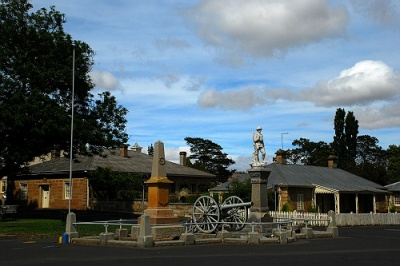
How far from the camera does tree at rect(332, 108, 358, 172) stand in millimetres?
67625

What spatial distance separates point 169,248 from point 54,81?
16.2 metres

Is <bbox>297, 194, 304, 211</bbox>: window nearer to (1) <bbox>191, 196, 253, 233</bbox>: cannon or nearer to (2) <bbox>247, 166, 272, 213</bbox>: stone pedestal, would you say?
(2) <bbox>247, 166, 272, 213</bbox>: stone pedestal

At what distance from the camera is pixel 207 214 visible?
20.3 m

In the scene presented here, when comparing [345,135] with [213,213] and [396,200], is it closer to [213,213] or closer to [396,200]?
[396,200]

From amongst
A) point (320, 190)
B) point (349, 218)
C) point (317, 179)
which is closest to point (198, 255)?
point (349, 218)

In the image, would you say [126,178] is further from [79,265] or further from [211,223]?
[79,265]

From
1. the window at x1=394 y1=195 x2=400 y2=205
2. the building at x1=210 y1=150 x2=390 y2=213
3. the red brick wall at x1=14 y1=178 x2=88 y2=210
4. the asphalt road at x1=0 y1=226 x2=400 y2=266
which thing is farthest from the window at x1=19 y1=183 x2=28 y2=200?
the window at x1=394 y1=195 x2=400 y2=205

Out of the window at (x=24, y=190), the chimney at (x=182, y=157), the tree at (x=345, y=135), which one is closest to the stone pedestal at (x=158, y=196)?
the window at (x=24, y=190)

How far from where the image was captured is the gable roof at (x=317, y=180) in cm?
4231

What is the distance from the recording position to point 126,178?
42.7m

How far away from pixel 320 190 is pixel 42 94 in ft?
79.9

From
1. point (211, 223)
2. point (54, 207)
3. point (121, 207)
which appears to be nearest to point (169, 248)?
point (211, 223)

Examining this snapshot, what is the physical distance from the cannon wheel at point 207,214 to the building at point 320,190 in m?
18.3

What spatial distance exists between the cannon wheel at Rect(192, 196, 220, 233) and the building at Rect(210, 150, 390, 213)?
18262mm
